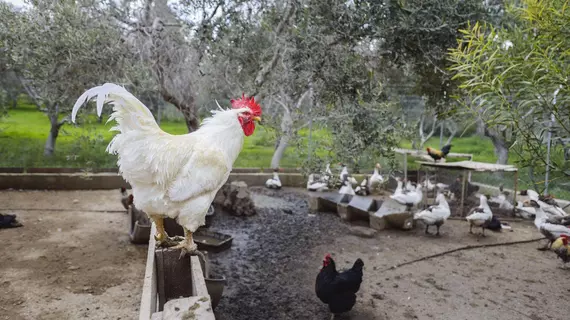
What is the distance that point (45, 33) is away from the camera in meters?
5.57

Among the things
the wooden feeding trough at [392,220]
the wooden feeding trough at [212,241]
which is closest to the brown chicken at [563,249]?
the wooden feeding trough at [392,220]

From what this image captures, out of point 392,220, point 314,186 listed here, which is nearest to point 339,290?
point 392,220

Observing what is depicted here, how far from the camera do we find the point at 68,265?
520 centimetres

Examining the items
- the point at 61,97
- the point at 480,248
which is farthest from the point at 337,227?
the point at 61,97

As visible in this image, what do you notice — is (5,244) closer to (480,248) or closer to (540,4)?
(540,4)

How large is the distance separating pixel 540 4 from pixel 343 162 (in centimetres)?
316

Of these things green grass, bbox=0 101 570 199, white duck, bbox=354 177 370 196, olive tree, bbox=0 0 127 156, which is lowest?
white duck, bbox=354 177 370 196

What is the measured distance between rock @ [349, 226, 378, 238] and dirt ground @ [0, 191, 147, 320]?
418 centimetres

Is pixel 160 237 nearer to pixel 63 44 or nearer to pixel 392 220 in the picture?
pixel 63 44

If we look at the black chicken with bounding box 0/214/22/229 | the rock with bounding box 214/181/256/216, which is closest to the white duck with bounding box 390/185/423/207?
the rock with bounding box 214/181/256/216

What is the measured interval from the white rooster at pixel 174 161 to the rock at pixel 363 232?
5440 mm

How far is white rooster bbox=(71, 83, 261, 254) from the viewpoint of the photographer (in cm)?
254

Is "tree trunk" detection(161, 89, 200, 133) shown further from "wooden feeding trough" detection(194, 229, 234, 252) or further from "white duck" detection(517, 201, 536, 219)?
"white duck" detection(517, 201, 536, 219)

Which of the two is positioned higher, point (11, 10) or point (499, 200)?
point (11, 10)
